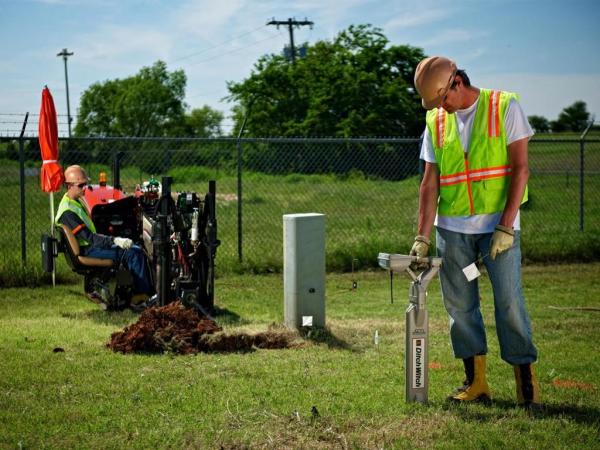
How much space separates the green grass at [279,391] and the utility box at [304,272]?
12.0 inches

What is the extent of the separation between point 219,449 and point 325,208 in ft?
59.4

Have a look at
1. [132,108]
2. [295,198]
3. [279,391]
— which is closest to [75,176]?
[279,391]

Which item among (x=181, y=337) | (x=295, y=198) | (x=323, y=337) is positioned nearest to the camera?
(x=181, y=337)

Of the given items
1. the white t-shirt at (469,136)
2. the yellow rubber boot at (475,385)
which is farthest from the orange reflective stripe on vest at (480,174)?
the yellow rubber boot at (475,385)

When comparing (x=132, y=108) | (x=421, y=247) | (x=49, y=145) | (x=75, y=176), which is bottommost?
(x=421, y=247)

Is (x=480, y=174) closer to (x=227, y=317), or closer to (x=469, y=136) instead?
(x=469, y=136)

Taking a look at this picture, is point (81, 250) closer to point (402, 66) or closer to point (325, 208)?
point (325, 208)

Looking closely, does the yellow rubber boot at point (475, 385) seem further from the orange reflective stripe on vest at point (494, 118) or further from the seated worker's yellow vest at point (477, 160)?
the orange reflective stripe on vest at point (494, 118)

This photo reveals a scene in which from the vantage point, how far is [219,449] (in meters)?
5.17

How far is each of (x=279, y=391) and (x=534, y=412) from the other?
1.80 m

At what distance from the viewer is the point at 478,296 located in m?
5.96

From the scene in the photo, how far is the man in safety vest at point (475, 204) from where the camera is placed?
5699 millimetres

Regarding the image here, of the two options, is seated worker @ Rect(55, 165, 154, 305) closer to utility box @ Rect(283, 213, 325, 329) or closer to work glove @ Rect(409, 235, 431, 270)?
utility box @ Rect(283, 213, 325, 329)

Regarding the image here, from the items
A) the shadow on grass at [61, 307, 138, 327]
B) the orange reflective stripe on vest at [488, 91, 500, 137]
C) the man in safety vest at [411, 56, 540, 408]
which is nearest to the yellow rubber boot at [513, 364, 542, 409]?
the man in safety vest at [411, 56, 540, 408]
